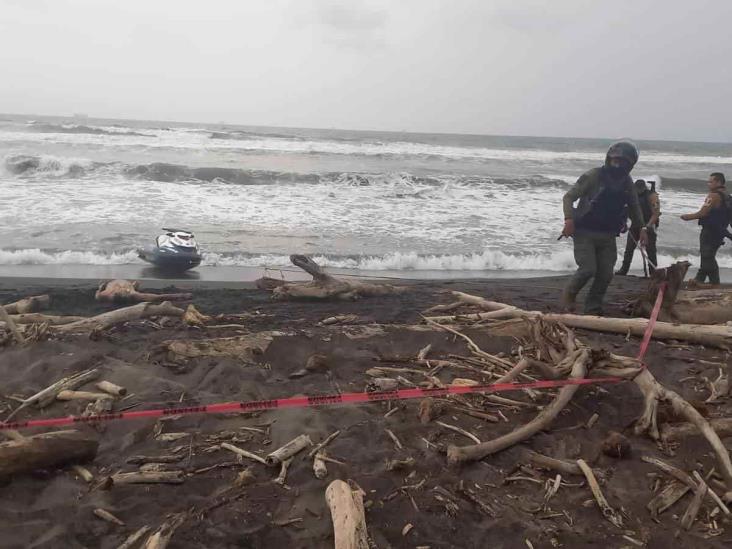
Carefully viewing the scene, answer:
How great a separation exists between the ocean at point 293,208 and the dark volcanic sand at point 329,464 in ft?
19.4

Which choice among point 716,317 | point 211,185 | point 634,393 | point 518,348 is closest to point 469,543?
point 634,393

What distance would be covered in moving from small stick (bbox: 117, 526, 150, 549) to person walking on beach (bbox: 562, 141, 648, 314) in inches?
184

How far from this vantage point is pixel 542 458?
2549 millimetres

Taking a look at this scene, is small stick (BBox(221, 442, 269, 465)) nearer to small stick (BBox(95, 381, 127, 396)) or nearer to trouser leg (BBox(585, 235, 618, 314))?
small stick (BBox(95, 381, 127, 396))

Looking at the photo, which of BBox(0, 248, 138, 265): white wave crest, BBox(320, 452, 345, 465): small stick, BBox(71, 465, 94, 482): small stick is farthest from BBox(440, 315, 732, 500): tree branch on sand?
BBox(0, 248, 138, 265): white wave crest

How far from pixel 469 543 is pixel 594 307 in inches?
167

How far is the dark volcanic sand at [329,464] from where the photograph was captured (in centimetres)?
206

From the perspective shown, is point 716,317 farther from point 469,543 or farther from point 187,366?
point 187,366

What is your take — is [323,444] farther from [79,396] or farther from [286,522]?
[79,396]

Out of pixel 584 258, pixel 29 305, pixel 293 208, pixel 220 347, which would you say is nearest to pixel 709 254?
pixel 584 258

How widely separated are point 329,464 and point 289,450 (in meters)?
0.23

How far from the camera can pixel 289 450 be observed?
2.57 meters

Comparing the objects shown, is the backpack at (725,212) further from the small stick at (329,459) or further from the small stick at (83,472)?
the small stick at (83,472)

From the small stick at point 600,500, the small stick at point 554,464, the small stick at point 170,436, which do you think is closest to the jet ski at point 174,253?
the small stick at point 170,436
